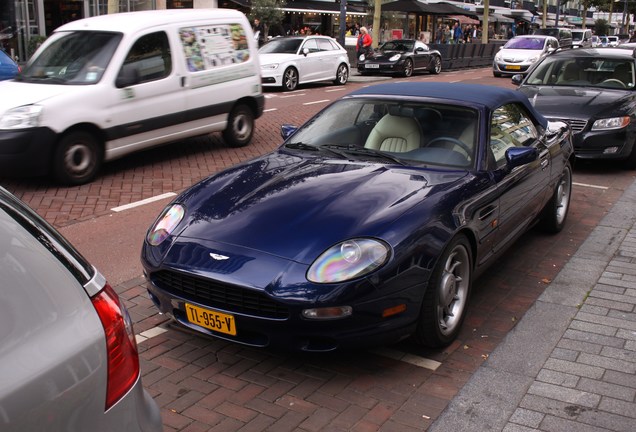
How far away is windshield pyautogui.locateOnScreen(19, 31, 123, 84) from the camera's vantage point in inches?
351

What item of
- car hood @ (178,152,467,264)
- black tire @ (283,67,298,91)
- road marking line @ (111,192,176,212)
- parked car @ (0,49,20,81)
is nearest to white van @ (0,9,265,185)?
road marking line @ (111,192,176,212)

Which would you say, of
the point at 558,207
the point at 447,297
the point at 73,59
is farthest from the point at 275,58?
the point at 447,297

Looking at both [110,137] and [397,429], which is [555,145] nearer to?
[397,429]

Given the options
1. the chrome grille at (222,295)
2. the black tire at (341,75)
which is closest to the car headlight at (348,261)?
the chrome grille at (222,295)

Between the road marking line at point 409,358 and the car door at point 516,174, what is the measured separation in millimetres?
1212

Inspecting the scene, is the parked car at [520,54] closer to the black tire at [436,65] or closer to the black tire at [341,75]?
the black tire at [436,65]

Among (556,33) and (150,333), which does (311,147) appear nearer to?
(150,333)

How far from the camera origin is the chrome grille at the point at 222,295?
12.8ft

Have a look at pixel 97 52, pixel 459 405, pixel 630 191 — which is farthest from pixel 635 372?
pixel 97 52

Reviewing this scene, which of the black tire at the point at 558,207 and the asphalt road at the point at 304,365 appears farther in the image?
the black tire at the point at 558,207

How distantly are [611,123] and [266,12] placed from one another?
2277cm

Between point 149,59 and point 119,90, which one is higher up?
point 149,59

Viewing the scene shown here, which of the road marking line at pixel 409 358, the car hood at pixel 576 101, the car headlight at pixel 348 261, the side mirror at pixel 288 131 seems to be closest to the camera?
the car headlight at pixel 348 261

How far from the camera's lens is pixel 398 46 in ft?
91.9
